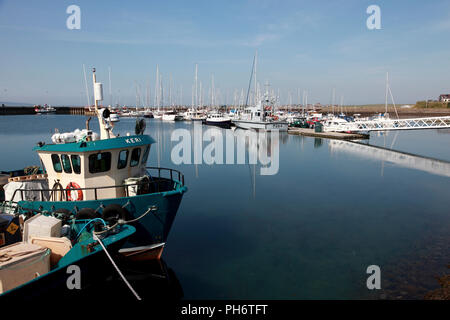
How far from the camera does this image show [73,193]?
11695 mm

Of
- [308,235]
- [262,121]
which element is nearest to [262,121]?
[262,121]

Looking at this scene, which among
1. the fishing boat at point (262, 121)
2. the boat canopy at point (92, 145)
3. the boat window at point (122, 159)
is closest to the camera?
the boat canopy at point (92, 145)

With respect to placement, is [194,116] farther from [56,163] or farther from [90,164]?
[90,164]

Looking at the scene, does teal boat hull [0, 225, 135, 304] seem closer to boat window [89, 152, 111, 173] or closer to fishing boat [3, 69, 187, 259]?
fishing boat [3, 69, 187, 259]

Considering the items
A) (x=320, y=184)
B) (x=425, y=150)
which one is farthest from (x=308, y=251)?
(x=425, y=150)

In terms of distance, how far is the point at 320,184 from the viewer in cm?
2555

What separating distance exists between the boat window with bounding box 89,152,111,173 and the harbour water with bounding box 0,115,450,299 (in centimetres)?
451

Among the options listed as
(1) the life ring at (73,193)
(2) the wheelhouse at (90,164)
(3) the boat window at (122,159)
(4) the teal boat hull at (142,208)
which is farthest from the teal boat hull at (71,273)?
(3) the boat window at (122,159)

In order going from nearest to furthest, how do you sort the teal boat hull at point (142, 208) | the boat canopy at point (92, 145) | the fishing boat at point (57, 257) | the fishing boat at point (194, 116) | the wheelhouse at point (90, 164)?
the fishing boat at point (57, 257) < the teal boat hull at point (142, 208) < the boat canopy at point (92, 145) < the wheelhouse at point (90, 164) < the fishing boat at point (194, 116)

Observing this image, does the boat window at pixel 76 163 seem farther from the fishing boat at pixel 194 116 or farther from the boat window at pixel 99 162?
the fishing boat at pixel 194 116

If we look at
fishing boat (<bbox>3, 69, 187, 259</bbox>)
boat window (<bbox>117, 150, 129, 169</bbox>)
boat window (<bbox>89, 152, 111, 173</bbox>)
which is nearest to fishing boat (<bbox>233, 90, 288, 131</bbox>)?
boat window (<bbox>117, 150, 129, 169</bbox>)

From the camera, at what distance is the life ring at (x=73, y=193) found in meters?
11.6

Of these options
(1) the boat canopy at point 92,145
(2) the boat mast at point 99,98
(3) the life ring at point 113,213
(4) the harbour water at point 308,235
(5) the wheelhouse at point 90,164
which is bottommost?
(4) the harbour water at point 308,235

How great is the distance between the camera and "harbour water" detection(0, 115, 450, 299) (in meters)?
10.8
